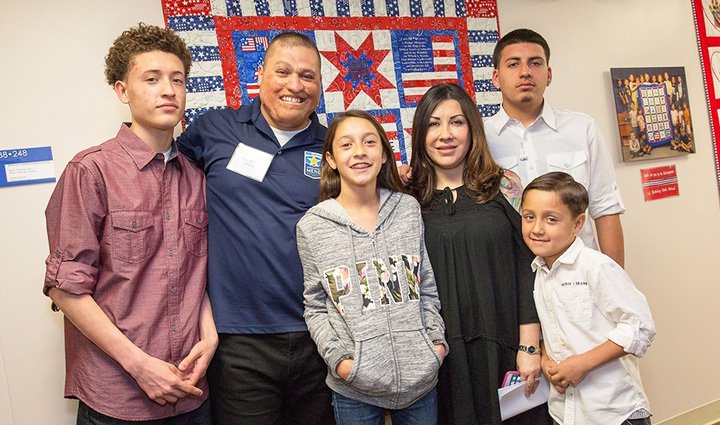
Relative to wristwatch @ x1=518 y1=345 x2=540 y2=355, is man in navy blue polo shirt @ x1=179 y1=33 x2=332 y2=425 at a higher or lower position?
higher

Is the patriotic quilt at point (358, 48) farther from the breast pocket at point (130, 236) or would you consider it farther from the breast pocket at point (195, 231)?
the breast pocket at point (130, 236)

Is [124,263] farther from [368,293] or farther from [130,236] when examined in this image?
[368,293]

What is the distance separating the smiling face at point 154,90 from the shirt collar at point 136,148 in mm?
57

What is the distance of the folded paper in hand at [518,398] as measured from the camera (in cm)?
169

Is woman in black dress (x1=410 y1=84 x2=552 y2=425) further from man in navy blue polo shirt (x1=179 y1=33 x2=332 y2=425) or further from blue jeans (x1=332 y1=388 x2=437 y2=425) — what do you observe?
man in navy blue polo shirt (x1=179 y1=33 x2=332 y2=425)

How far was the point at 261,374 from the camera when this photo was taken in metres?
1.71

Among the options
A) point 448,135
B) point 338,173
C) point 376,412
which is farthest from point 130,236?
point 448,135

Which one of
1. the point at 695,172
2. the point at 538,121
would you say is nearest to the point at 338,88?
the point at 538,121

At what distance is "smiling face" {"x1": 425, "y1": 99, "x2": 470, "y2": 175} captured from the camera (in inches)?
71.4

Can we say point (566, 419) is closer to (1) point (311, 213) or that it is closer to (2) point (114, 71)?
(1) point (311, 213)

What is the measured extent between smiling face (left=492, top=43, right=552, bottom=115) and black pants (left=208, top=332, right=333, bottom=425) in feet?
4.14

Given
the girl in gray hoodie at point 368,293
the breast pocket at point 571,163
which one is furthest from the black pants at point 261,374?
the breast pocket at point 571,163

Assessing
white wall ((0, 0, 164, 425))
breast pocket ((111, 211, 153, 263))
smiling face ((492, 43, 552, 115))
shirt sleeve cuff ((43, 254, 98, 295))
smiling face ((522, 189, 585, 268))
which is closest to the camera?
shirt sleeve cuff ((43, 254, 98, 295))

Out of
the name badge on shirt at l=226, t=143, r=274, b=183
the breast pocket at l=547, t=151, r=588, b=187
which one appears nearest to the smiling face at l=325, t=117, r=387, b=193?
the name badge on shirt at l=226, t=143, r=274, b=183
